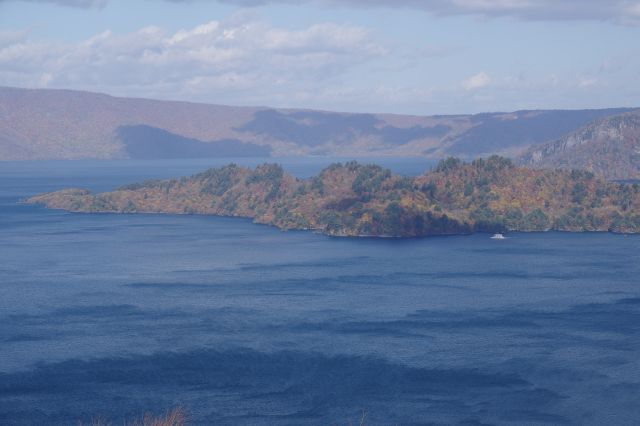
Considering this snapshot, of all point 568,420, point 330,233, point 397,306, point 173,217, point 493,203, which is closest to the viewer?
point 568,420

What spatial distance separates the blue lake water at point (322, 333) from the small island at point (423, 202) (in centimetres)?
1180

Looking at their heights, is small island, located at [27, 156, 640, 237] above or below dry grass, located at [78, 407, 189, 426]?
above

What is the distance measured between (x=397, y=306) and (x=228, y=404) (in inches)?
955

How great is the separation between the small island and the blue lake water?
1180 centimetres

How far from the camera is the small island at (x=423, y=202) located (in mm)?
108938

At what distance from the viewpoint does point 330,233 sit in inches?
4240

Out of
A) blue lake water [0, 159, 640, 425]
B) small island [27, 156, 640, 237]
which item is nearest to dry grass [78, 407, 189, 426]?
blue lake water [0, 159, 640, 425]

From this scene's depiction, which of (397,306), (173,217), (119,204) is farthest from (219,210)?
(397,306)

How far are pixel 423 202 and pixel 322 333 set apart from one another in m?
56.6

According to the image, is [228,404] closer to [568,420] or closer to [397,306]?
[568,420]

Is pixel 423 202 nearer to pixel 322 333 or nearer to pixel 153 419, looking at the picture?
pixel 322 333

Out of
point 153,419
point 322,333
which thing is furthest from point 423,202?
point 153,419

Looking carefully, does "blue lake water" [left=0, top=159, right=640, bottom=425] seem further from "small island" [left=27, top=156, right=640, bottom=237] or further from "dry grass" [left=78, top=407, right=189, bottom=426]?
"small island" [left=27, top=156, right=640, bottom=237]

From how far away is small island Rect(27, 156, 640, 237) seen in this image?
109m
